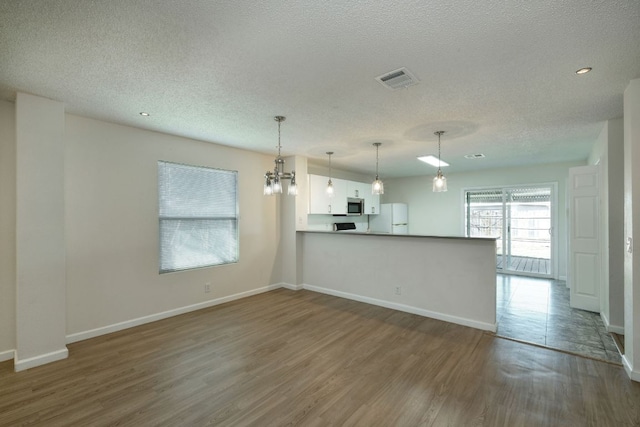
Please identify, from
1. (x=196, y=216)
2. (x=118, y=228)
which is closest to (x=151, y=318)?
(x=118, y=228)

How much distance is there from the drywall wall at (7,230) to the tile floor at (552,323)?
209 inches

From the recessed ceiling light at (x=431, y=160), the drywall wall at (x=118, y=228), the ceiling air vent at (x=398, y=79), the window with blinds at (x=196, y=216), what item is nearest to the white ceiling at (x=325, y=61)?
the ceiling air vent at (x=398, y=79)

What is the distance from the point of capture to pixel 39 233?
108 inches

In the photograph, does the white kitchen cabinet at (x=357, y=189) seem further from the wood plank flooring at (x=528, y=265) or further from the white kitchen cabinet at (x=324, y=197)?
the wood plank flooring at (x=528, y=265)

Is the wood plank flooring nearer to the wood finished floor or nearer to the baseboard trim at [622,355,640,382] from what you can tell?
the wood finished floor

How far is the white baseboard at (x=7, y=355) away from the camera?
9.19 ft

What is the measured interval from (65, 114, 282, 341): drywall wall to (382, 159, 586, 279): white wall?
212 inches

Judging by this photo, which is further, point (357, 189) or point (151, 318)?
point (357, 189)

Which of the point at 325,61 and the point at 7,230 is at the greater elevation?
the point at 325,61

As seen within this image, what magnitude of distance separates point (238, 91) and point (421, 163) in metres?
4.57

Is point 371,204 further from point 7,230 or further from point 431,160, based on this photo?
point 7,230

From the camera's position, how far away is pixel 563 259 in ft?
19.7

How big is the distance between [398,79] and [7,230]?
4.05 metres

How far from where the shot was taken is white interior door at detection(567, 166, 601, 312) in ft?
13.3
